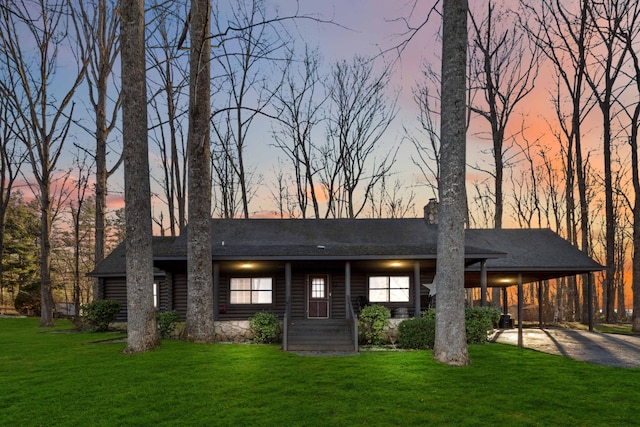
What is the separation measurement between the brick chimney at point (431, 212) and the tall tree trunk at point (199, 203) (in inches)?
458

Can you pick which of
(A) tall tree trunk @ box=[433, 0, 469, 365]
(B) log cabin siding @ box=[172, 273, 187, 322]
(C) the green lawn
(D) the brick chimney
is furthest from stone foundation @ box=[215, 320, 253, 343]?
(D) the brick chimney

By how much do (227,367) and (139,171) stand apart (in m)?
5.87

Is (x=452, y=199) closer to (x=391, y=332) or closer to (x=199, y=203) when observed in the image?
(x=391, y=332)

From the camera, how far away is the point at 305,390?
33.2 ft

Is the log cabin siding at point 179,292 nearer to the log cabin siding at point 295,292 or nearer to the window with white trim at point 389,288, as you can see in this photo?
the log cabin siding at point 295,292

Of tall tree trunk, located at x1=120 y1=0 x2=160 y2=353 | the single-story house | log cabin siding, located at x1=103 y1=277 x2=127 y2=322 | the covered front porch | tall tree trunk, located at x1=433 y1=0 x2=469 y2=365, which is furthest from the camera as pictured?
log cabin siding, located at x1=103 y1=277 x2=127 y2=322

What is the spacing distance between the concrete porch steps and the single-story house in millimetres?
33

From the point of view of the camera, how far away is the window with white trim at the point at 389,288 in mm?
21859

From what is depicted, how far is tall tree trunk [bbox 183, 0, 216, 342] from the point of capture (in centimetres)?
1662

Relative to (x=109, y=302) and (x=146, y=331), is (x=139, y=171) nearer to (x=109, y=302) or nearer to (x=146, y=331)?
(x=146, y=331)

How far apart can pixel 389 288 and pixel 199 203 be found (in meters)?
9.17

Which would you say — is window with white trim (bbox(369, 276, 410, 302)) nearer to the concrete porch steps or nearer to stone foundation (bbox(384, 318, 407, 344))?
the concrete porch steps

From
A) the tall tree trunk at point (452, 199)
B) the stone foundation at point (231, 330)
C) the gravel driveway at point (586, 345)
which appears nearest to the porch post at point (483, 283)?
the gravel driveway at point (586, 345)

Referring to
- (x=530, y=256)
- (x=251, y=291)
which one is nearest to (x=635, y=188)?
(x=530, y=256)
